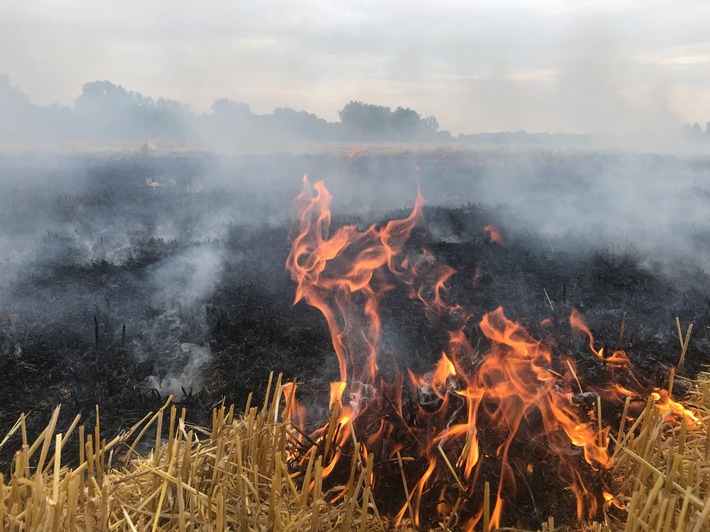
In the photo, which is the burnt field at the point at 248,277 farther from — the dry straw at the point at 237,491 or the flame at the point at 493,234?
the dry straw at the point at 237,491

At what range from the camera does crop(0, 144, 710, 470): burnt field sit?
20.0 feet

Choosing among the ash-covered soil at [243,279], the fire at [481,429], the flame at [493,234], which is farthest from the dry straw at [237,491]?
the flame at [493,234]

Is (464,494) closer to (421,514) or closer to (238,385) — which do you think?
(421,514)

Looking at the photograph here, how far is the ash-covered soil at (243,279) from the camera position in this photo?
609cm

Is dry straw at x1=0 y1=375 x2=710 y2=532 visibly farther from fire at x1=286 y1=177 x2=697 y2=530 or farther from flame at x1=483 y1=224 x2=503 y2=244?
flame at x1=483 y1=224 x2=503 y2=244

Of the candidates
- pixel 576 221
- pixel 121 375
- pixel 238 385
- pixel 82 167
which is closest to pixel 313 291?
pixel 238 385

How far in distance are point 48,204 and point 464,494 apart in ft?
46.2

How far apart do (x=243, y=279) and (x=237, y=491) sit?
663 cm

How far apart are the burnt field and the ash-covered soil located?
4 cm

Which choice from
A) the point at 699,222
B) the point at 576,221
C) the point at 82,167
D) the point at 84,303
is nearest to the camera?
the point at 84,303

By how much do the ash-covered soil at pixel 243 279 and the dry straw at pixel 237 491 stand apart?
2.07m

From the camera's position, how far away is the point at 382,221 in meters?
14.2

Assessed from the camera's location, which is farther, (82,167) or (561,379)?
(82,167)

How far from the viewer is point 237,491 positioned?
9.34ft
